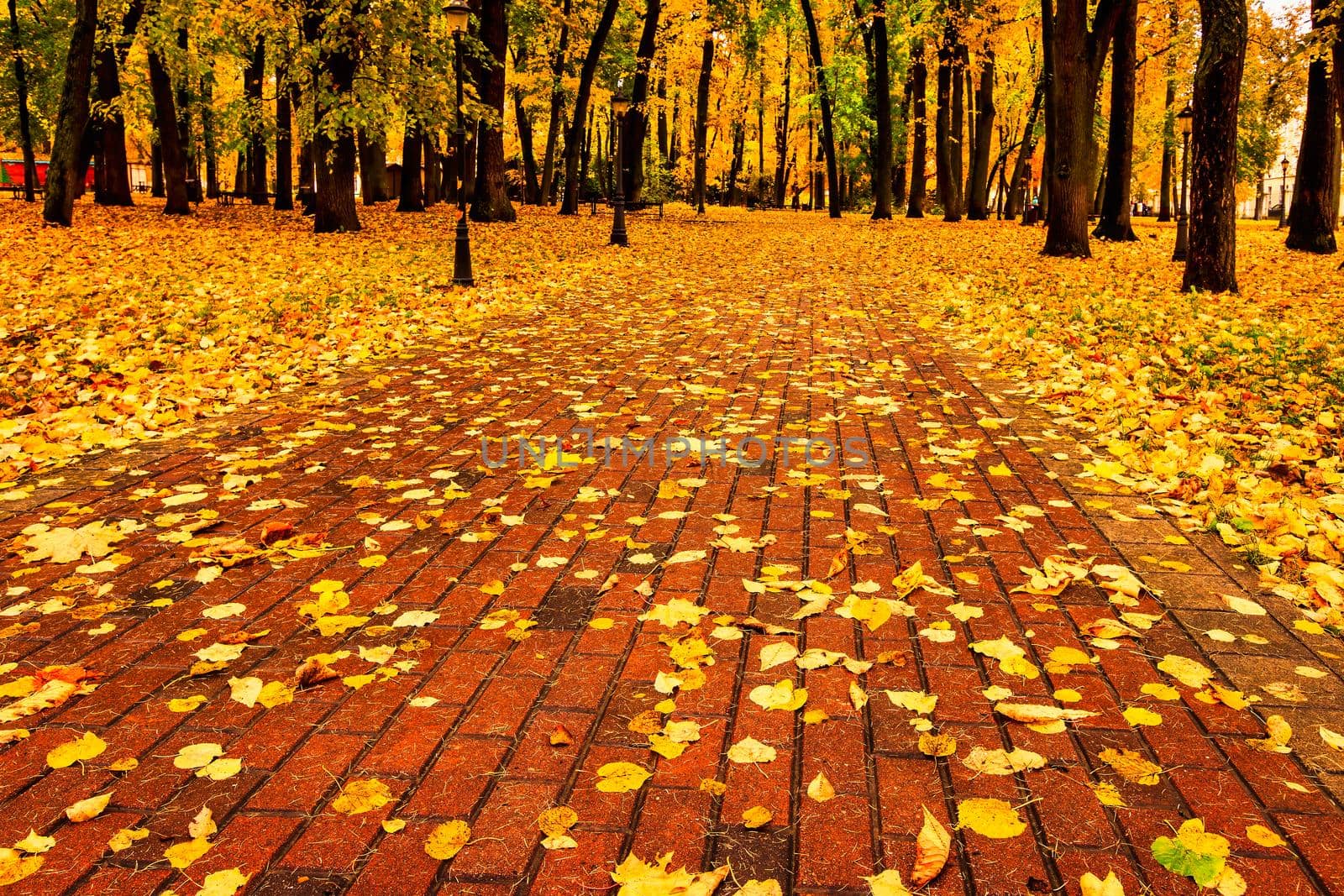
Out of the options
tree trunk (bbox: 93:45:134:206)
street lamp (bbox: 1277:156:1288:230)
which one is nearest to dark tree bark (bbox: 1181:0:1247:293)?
street lamp (bbox: 1277:156:1288:230)

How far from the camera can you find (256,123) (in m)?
21.7

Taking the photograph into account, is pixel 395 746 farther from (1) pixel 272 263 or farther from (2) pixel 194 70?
(2) pixel 194 70

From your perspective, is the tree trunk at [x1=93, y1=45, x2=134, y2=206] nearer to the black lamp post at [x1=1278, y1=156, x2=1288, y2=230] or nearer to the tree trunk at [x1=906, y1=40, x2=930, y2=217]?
the tree trunk at [x1=906, y1=40, x2=930, y2=217]

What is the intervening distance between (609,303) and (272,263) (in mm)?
5898

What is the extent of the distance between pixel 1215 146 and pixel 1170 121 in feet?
97.5

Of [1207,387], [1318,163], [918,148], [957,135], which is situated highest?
[957,135]

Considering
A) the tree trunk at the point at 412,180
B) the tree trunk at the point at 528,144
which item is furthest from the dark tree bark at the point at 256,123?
the tree trunk at the point at 528,144

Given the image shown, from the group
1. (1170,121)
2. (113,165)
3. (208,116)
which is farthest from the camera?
(1170,121)

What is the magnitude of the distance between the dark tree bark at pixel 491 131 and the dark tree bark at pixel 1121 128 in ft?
46.6

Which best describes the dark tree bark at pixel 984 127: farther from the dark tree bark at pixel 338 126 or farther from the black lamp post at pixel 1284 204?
the dark tree bark at pixel 338 126

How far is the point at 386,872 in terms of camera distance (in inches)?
85.0

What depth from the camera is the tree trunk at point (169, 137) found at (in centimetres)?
2117

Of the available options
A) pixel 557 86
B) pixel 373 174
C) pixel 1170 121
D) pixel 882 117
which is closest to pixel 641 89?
pixel 557 86

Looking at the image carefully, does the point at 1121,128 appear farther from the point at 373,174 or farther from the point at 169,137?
the point at 373,174
